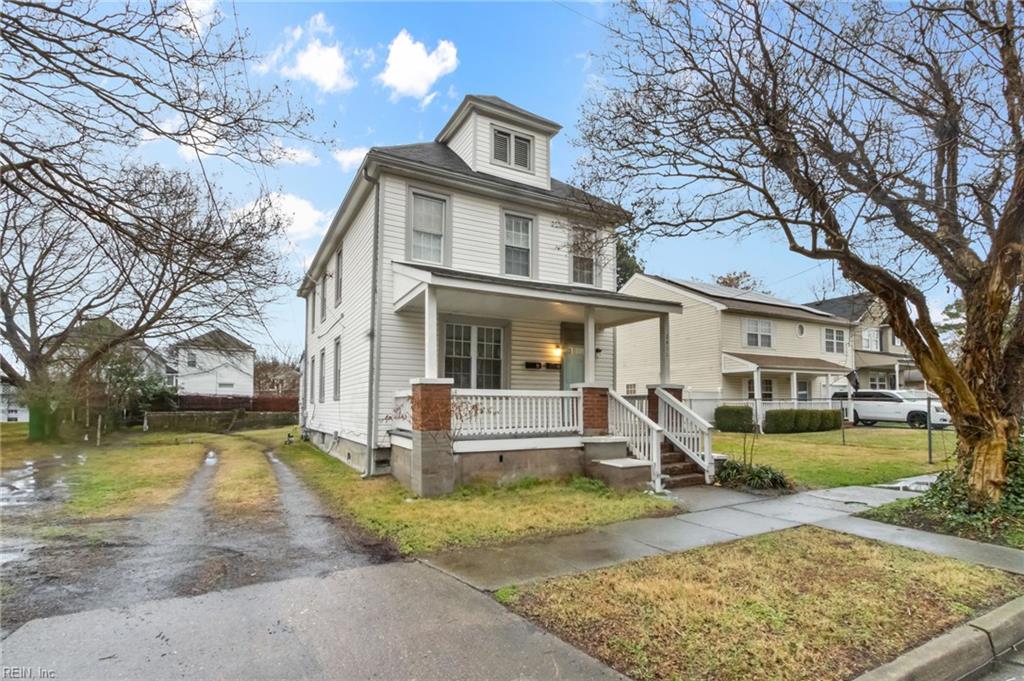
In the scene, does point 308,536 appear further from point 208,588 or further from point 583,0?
point 583,0

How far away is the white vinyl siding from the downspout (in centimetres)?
2527

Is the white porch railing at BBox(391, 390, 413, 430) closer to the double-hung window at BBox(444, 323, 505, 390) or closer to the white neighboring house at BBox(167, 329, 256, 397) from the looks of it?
the double-hung window at BBox(444, 323, 505, 390)

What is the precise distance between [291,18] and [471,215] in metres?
6.68

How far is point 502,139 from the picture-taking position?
12.8m

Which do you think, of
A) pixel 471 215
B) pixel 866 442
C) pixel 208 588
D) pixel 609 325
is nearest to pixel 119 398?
pixel 471 215

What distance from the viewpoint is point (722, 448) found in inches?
574

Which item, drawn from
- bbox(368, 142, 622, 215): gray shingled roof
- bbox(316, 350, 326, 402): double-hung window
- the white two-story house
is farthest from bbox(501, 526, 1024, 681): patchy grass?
bbox(316, 350, 326, 402): double-hung window

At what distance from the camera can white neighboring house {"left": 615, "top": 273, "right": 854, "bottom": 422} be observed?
928 inches

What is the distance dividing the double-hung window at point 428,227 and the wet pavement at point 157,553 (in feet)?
17.1

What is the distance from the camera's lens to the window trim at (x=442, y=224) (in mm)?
10781

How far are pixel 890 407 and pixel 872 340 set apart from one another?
9.69 meters

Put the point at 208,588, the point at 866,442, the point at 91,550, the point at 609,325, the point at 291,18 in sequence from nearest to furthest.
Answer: the point at 208,588 < the point at 291,18 < the point at 91,550 < the point at 609,325 < the point at 866,442

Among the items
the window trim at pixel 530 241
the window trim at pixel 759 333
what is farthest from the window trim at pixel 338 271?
the window trim at pixel 759 333

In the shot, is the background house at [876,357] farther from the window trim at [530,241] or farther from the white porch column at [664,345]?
the window trim at [530,241]
